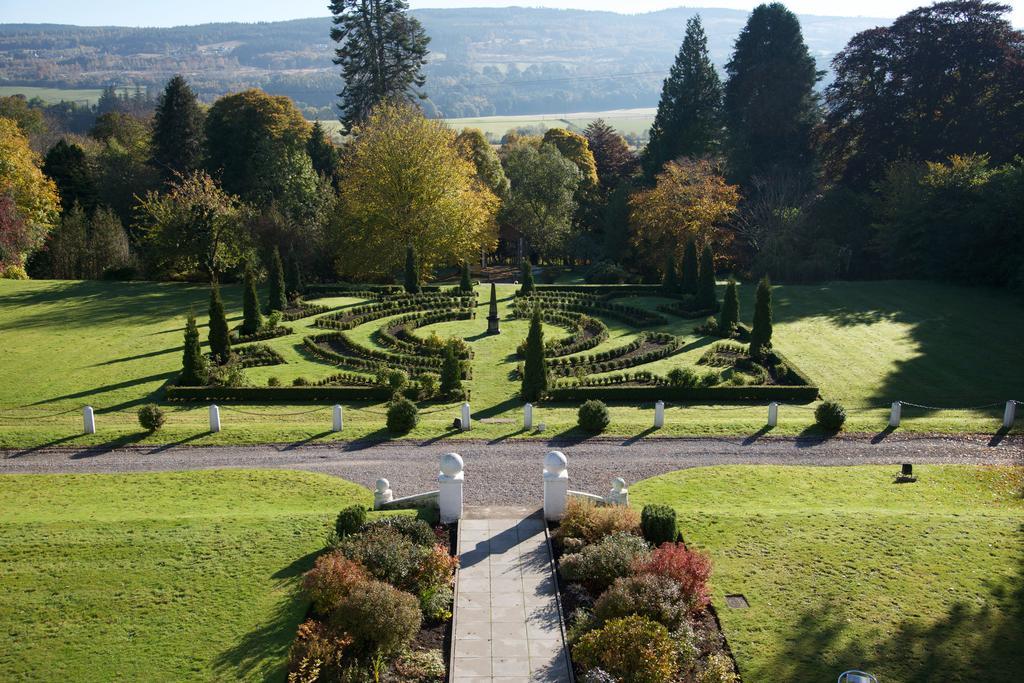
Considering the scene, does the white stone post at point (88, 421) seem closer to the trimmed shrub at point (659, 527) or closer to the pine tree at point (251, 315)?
the pine tree at point (251, 315)

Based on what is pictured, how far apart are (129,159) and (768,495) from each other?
2776 inches

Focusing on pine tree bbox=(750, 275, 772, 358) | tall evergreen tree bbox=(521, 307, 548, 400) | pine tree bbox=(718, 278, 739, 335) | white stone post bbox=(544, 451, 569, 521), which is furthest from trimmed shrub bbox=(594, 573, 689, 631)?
pine tree bbox=(718, 278, 739, 335)

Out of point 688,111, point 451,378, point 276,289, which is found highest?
point 688,111

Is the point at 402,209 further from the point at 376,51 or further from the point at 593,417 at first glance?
the point at 593,417

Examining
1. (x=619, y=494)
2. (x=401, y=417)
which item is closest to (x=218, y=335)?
(x=401, y=417)

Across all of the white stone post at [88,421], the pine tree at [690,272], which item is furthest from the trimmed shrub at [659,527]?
the pine tree at [690,272]

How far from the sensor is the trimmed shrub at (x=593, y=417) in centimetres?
2631

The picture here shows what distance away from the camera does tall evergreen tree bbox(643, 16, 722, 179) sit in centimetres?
7044

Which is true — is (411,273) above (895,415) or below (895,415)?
above

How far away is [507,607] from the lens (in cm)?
1512

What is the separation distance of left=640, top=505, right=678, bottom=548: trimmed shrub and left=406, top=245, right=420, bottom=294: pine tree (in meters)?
33.8

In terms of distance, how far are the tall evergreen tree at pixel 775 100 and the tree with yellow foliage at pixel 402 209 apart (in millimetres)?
24575

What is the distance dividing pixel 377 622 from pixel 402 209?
42.5 metres

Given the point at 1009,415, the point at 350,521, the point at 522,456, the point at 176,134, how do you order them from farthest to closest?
the point at 176,134 → the point at 1009,415 → the point at 522,456 → the point at 350,521
